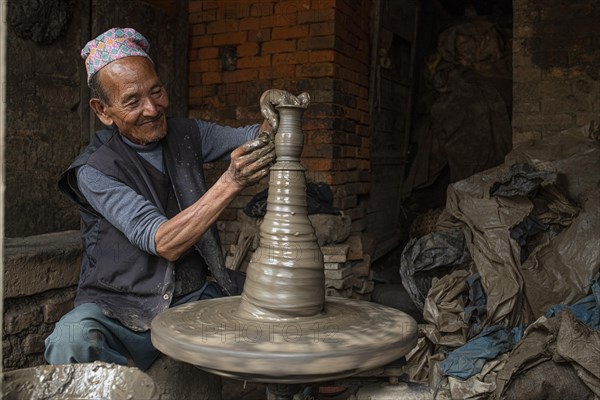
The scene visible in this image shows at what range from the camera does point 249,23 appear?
4680mm

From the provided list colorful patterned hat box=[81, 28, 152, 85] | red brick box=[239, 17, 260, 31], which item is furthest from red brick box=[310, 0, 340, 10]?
colorful patterned hat box=[81, 28, 152, 85]

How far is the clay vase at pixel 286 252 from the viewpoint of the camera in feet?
6.38

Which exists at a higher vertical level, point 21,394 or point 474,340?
point 21,394

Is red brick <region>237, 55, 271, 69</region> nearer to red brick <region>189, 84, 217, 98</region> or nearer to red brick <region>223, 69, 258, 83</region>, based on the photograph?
red brick <region>223, 69, 258, 83</region>

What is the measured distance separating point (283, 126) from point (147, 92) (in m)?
0.78

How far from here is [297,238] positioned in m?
1.98

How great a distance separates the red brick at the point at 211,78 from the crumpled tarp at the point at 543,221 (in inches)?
78.3

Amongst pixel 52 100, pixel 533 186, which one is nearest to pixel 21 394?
pixel 52 100

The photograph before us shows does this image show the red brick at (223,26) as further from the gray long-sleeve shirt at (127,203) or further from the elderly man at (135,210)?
the gray long-sleeve shirt at (127,203)

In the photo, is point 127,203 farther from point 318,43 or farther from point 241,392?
point 318,43

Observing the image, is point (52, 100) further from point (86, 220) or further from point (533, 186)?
point (533, 186)

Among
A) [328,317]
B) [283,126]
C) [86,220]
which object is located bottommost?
[328,317]

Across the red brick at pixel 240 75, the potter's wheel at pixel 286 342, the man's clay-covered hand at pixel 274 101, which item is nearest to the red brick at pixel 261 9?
the red brick at pixel 240 75

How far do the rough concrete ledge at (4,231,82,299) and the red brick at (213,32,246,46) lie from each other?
2.02 meters
